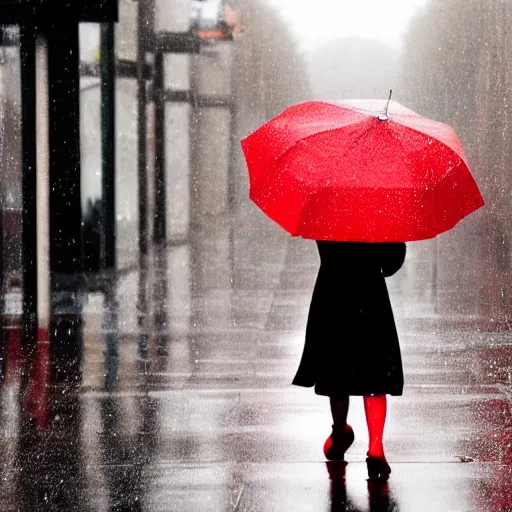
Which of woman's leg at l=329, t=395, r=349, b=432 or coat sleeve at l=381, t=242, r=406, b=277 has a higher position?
coat sleeve at l=381, t=242, r=406, b=277

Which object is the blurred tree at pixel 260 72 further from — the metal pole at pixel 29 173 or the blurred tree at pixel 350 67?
the metal pole at pixel 29 173

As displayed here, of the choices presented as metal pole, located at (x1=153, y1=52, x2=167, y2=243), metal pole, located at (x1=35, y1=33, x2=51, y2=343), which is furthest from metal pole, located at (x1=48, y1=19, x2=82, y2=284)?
metal pole, located at (x1=153, y1=52, x2=167, y2=243)

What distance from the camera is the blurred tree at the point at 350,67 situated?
17203 mm

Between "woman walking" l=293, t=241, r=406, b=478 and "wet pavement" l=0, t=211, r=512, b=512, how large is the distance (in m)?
0.48

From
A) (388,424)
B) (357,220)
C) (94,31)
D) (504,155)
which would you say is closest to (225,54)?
(94,31)

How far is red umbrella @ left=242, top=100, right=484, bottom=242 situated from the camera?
418 cm

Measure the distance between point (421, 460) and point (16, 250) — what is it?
9.55m

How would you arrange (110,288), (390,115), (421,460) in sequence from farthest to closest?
(110,288)
(421,460)
(390,115)

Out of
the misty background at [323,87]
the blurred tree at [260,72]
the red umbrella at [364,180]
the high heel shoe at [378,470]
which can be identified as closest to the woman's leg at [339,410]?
the high heel shoe at [378,470]

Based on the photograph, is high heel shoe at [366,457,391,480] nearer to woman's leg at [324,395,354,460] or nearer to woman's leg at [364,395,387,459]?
woman's leg at [364,395,387,459]

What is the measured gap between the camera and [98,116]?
44.2 ft

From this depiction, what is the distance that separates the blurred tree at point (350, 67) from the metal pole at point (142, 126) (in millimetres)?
3632

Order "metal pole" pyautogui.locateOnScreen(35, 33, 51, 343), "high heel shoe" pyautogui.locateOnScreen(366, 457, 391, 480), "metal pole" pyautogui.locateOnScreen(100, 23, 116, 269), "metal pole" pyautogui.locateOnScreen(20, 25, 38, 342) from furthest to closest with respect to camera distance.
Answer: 1. "metal pole" pyautogui.locateOnScreen(100, 23, 116, 269)
2. "metal pole" pyautogui.locateOnScreen(35, 33, 51, 343)
3. "metal pole" pyautogui.locateOnScreen(20, 25, 38, 342)
4. "high heel shoe" pyautogui.locateOnScreen(366, 457, 391, 480)

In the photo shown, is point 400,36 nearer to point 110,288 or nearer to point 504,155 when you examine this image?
point 504,155
